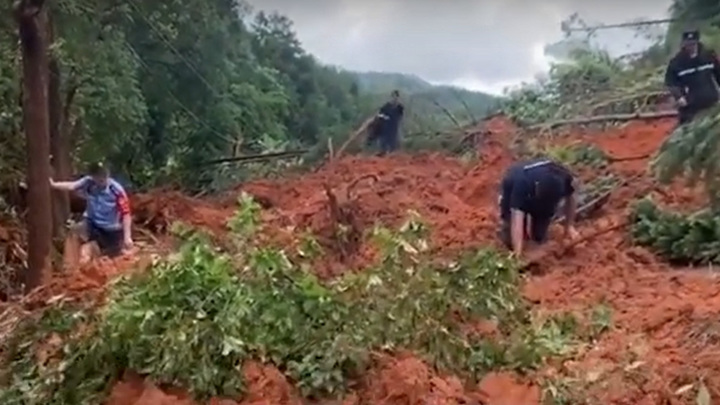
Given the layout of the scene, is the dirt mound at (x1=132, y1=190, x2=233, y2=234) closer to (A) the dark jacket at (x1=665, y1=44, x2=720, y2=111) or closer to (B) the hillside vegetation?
(B) the hillside vegetation

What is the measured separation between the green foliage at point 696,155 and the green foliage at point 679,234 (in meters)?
2.00

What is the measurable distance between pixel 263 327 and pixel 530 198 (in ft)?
12.6

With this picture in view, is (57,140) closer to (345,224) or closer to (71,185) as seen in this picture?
(71,185)

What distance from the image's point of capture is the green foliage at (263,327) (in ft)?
19.3

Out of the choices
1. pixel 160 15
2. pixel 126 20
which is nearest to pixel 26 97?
pixel 126 20

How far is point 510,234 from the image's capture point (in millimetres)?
9586

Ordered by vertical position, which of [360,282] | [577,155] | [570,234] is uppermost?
[360,282]

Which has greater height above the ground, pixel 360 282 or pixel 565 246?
pixel 360 282

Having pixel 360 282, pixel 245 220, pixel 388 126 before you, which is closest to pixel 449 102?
pixel 388 126

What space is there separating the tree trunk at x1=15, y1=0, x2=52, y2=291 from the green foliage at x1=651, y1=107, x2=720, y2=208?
13.3 ft

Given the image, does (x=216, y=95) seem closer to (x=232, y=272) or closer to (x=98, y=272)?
(x=98, y=272)

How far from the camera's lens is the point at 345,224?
11.4 metres

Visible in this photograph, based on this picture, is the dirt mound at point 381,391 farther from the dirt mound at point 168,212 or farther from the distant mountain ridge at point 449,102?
the distant mountain ridge at point 449,102

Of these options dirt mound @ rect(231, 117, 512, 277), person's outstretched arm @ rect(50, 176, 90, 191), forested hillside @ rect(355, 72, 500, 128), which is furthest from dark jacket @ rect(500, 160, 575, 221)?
forested hillside @ rect(355, 72, 500, 128)
